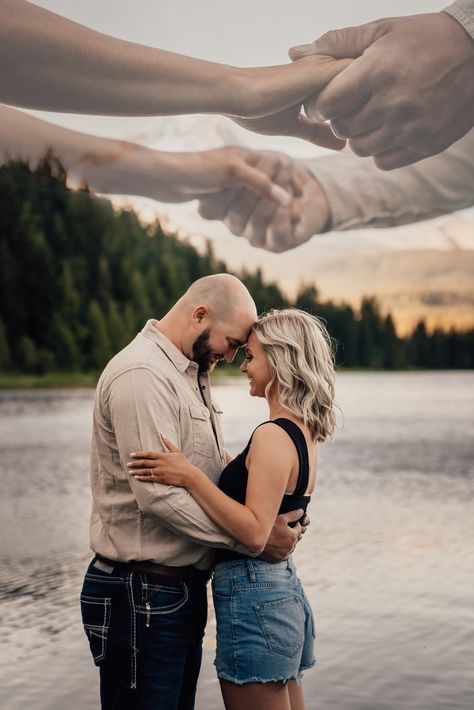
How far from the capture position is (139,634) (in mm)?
1562

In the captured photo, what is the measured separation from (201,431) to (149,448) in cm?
13

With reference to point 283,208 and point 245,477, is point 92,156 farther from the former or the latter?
point 245,477

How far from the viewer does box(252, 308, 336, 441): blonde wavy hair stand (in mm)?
1594

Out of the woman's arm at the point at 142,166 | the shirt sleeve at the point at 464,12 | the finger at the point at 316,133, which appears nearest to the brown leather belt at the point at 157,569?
the finger at the point at 316,133

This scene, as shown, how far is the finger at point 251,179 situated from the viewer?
11758 mm

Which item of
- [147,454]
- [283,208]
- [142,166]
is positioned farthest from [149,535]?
[142,166]

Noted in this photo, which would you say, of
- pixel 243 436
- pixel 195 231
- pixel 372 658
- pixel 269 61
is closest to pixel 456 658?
pixel 372 658

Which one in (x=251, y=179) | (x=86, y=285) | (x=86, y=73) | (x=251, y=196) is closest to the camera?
(x=86, y=73)

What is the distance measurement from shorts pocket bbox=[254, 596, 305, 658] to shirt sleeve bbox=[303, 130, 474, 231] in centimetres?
991

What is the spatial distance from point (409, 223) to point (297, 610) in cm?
1201

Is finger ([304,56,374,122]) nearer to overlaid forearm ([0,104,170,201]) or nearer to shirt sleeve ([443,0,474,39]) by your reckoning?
shirt sleeve ([443,0,474,39])

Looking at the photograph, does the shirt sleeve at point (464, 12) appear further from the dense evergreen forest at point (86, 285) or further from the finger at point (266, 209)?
the dense evergreen forest at point (86, 285)

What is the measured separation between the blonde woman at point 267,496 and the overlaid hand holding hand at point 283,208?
32.1ft

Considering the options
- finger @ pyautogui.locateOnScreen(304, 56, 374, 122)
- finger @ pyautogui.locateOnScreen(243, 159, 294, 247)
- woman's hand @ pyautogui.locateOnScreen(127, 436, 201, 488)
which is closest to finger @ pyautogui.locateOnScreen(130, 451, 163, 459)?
woman's hand @ pyautogui.locateOnScreen(127, 436, 201, 488)
